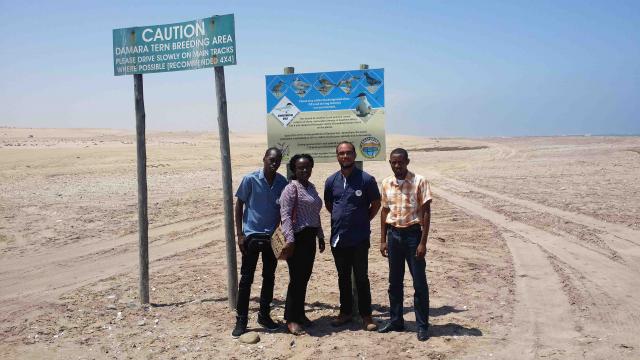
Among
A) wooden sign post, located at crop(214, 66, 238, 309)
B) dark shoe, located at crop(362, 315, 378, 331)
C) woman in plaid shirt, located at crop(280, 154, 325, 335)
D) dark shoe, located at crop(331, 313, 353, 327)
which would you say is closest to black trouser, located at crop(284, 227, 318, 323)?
woman in plaid shirt, located at crop(280, 154, 325, 335)

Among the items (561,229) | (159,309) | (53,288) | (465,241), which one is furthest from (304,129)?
(561,229)

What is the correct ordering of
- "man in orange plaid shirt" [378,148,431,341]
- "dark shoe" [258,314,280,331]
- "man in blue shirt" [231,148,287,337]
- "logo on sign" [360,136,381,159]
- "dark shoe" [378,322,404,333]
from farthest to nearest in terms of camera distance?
"logo on sign" [360,136,381,159]
"dark shoe" [258,314,280,331]
"dark shoe" [378,322,404,333]
"man in blue shirt" [231,148,287,337]
"man in orange plaid shirt" [378,148,431,341]

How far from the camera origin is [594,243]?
33.1ft

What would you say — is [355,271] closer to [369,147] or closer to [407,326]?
[407,326]

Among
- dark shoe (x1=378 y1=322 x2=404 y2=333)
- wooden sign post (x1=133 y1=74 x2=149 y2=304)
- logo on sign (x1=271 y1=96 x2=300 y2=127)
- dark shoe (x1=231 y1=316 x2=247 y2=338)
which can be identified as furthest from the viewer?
wooden sign post (x1=133 y1=74 x2=149 y2=304)

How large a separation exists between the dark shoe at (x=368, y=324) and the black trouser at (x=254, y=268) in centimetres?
106

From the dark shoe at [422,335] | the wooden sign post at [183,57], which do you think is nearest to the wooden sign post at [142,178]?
the wooden sign post at [183,57]

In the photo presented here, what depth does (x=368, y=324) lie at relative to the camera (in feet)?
19.2

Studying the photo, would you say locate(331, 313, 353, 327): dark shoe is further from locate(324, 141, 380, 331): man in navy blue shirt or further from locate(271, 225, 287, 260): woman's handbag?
locate(271, 225, 287, 260): woman's handbag

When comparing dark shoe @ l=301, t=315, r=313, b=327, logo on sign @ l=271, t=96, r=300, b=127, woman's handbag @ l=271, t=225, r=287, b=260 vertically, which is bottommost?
dark shoe @ l=301, t=315, r=313, b=327

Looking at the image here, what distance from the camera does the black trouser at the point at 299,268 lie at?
5621 millimetres

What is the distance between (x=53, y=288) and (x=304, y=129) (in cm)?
456

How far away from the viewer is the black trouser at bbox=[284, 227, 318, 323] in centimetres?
562

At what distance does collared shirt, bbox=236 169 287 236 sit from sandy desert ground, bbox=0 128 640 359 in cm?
120
